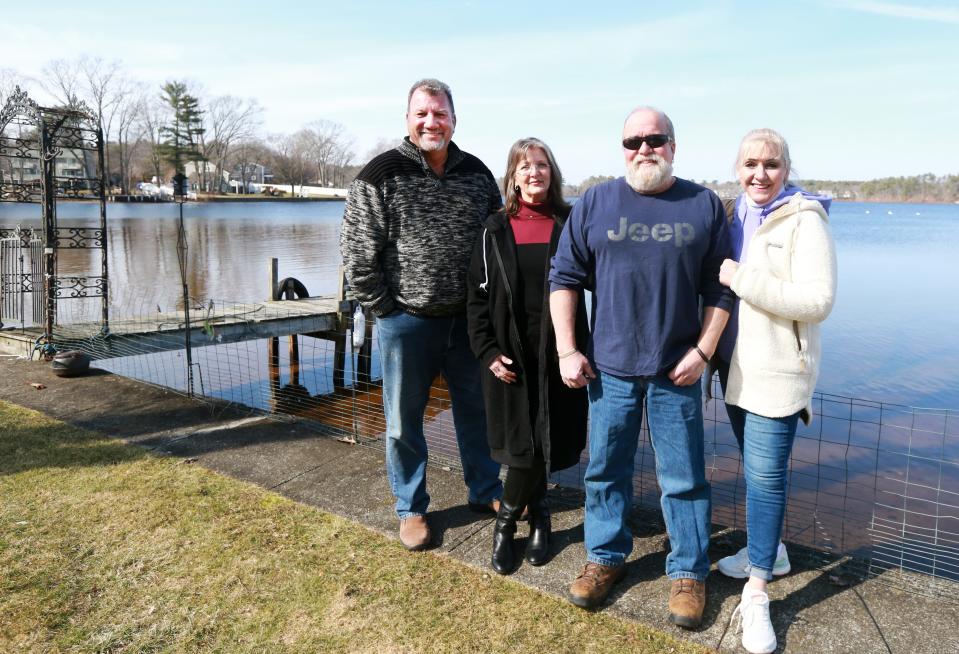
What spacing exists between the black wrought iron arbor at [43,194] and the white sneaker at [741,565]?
6565 millimetres

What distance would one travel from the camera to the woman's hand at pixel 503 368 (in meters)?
2.83

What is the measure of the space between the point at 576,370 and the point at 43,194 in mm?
6985

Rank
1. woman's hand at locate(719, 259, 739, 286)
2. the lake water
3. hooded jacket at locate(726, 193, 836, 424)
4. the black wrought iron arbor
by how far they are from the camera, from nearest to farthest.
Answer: hooded jacket at locate(726, 193, 836, 424), woman's hand at locate(719, 259, 739, 286), the black wrought iron arbor, the lake water

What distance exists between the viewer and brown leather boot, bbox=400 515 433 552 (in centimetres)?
309

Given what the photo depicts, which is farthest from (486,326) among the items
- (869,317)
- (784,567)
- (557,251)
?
(869,317)

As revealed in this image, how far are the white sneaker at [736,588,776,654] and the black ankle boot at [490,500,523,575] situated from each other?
0.93m

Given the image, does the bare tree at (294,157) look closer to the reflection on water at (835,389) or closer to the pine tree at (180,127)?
the pine tree at (180,127)

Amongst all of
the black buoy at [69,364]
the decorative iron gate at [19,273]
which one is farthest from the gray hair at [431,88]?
the decorative iron gate at [19,273]

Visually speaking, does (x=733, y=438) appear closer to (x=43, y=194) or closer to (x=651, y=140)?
(x=651, y=140)

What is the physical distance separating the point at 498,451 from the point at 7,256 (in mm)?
7902

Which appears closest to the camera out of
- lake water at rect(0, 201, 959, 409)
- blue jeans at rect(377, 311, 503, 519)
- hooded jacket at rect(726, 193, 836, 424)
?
hooded jacket at rect(726, 193, 836, 424)

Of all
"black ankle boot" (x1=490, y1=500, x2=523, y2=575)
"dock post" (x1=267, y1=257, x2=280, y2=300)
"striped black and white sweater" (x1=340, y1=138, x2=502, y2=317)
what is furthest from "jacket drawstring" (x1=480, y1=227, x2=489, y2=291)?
"dock post" (x1=267, y1=257, x2=280, y2=300)

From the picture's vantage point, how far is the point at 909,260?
3006 centimetres

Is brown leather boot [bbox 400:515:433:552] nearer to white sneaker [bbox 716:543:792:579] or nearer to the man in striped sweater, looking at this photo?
the man in striped sweater
